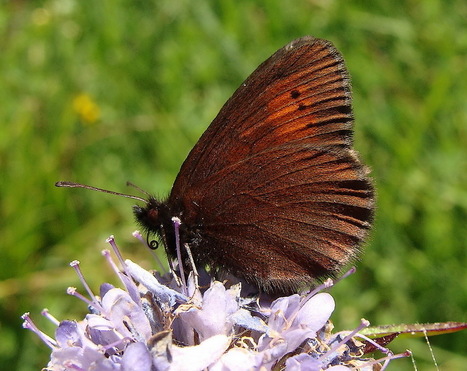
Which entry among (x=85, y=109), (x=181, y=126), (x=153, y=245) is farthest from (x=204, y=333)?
(x=85, y=109)

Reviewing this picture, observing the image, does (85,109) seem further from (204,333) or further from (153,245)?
(204,333)

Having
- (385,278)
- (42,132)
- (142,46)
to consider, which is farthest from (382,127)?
(42,132)

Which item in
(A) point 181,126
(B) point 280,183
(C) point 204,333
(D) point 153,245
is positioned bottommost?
(C) point 204,333

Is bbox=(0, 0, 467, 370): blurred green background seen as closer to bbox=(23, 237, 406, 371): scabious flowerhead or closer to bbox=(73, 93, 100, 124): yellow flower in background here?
bbox=(73, 93, 100, 124): yellow flower in background

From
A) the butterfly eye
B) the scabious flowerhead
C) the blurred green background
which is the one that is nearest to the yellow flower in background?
the blurred green background

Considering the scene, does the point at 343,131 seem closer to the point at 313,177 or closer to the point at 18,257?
the point at 313,177

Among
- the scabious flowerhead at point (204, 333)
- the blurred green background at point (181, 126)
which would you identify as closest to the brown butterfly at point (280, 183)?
the scabious flowerhead at point (204, 333)

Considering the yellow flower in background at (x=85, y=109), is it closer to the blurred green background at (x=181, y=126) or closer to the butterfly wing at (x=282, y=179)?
the blurred green background at (x=181, y=126)
